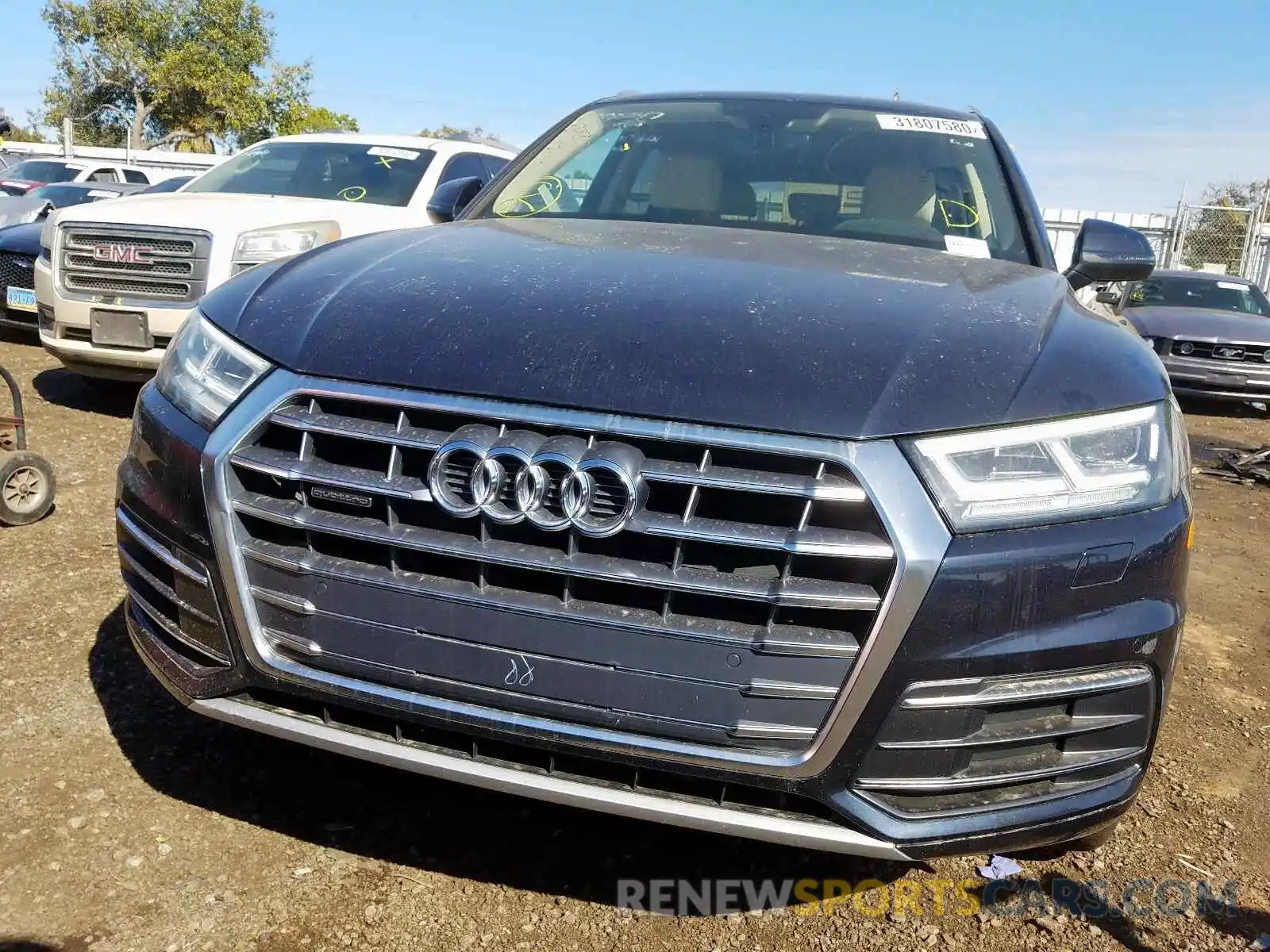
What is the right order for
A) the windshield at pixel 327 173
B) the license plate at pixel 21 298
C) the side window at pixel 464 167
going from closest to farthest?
the windshield at pixel 327 173
the side window at pixel 464 167
the license plate at pixel 21 298

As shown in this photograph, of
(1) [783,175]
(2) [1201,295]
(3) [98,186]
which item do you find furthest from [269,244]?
(2) [1201,295]

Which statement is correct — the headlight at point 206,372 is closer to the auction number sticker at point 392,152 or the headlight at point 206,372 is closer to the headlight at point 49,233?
the headlight at point 49,233

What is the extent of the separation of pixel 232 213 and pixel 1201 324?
9.17 meters

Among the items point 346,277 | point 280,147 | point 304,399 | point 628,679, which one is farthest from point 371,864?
point 280,147

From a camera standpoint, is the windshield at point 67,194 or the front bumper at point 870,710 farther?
the windshield at point 67,194

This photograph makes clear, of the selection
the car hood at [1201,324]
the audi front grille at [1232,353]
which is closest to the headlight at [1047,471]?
the car hood at [1201,324]

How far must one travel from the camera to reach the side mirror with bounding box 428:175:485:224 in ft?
12.1

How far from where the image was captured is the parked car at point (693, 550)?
1.80 metres

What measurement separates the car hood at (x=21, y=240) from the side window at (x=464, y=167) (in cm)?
301

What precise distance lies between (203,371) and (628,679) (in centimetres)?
110

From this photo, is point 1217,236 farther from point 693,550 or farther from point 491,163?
point 693,550

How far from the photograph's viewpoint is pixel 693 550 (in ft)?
6.03

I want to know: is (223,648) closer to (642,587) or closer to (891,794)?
(642,587)

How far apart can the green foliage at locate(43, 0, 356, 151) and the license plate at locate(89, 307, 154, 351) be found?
37217 millimetres
